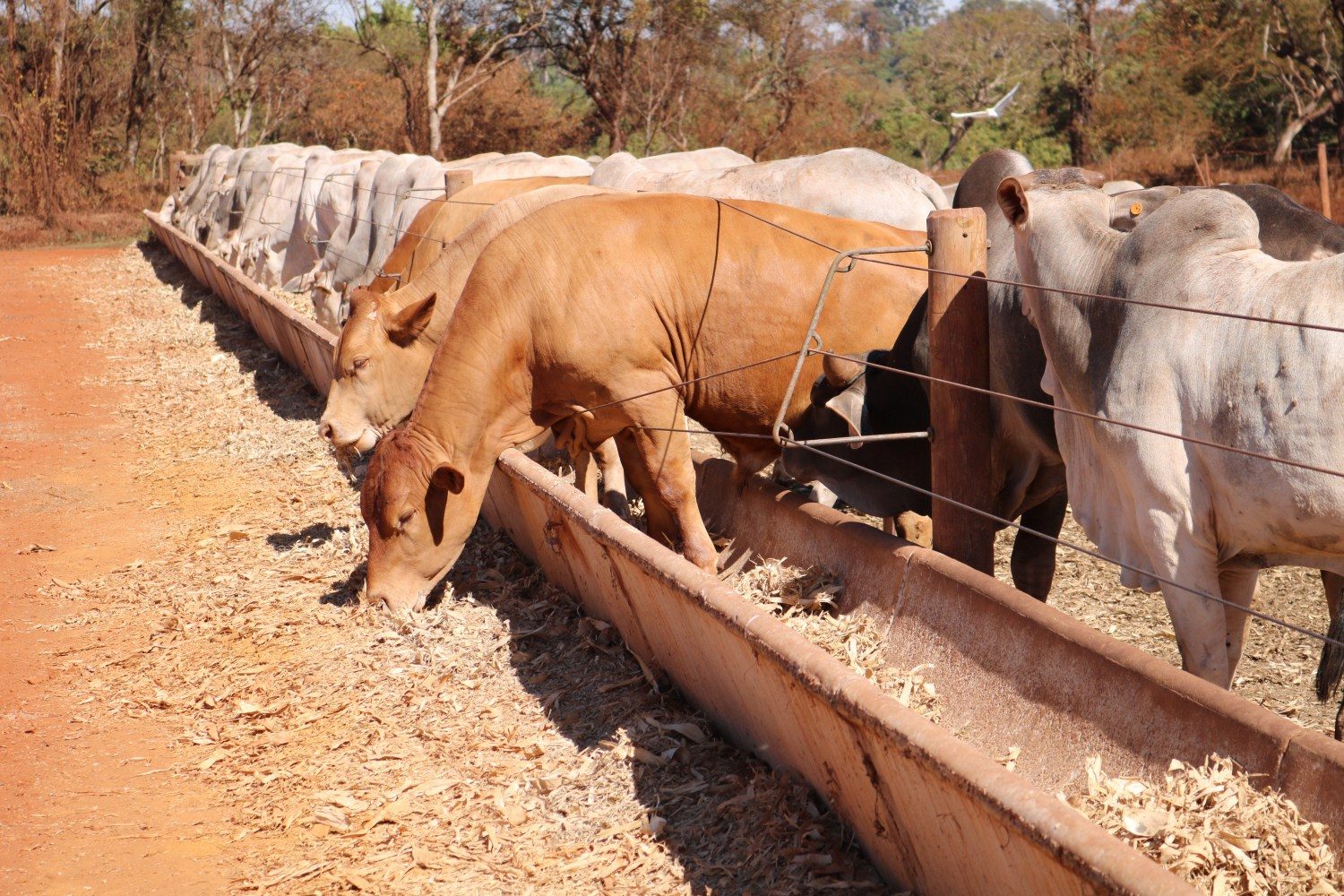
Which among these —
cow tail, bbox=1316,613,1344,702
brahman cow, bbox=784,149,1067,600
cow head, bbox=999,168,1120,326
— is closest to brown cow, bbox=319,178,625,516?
brahman cow, bbox=784,149,1067,600

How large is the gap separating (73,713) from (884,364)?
3.54 metres

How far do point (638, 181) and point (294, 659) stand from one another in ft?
17.3

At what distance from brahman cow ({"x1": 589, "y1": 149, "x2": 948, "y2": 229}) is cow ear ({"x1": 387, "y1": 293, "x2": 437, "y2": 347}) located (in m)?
1.88

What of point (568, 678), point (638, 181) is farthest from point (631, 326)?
point (638, 181)

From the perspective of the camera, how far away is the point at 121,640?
5.91 metres

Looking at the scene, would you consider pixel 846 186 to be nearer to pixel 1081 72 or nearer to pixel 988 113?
pixel 988 113

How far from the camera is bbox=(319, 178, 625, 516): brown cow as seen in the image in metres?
6.66

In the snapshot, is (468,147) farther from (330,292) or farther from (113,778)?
(113,778)

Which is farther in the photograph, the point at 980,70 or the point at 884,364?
the point at 980,70

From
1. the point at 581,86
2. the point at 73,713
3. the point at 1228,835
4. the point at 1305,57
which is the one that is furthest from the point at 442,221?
the point at 581,86

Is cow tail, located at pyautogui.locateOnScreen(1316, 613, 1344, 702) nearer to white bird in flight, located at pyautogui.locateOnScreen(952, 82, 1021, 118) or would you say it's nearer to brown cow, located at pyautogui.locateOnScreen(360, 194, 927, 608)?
brown cow, located at pyautogui.locateOnScreen(360, 194, 927, 608)

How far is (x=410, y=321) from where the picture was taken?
6617mm

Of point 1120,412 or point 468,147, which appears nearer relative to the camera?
point 1120,412

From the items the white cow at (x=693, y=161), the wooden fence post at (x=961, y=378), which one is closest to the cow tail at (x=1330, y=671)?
the wooden fence post at (x=961, y=378)
